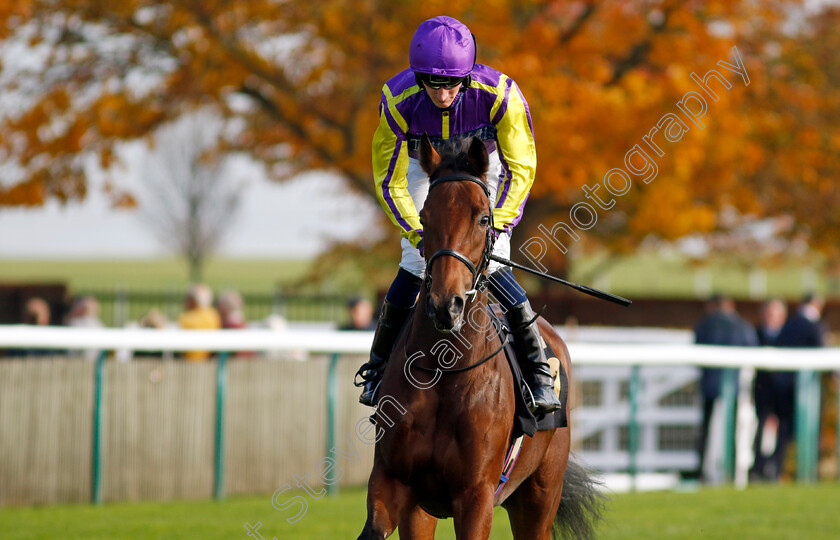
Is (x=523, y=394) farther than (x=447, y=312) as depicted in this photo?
Yes

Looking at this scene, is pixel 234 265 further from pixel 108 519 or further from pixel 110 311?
pixel 108 519

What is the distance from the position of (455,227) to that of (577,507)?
2153 mm

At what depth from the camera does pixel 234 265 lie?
66000mm

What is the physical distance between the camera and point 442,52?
3.80m

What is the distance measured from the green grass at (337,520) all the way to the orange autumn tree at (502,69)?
17.5 ft

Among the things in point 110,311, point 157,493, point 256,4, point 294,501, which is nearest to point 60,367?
point 157,493

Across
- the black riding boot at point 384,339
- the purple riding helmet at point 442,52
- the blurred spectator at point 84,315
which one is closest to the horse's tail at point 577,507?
the black riding boot at point 384,339

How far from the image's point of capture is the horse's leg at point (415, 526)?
3955mm

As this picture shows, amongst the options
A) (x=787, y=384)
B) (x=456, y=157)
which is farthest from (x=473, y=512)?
(x=787, y=384)

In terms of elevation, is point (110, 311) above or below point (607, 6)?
below

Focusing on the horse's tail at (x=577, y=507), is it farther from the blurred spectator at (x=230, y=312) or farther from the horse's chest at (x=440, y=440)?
the blurred spectator at (x=230, y=312)

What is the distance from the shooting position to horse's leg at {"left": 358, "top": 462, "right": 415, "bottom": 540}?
3.54 metres

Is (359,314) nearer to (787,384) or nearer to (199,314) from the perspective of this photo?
(199,314)

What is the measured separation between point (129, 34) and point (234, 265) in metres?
53.1
